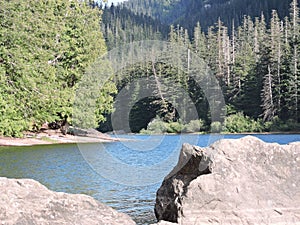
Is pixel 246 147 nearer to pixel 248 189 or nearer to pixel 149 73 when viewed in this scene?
pixel 248 189

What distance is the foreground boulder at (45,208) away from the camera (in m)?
4.85

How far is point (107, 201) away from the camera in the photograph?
1096cm

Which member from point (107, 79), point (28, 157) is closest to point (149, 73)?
point (107, 79)

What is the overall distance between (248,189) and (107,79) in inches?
1242

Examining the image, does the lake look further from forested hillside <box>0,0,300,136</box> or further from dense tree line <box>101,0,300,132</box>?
dense tree line <box>101,0,300,132</box>

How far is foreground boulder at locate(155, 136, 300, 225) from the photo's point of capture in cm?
607

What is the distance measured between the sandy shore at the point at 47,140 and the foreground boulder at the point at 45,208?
23450 millimetres

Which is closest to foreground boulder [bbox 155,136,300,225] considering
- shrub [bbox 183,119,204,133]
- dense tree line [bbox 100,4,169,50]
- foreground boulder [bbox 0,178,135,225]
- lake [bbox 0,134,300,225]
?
foreground boulder [bbox 0,178,135,225]

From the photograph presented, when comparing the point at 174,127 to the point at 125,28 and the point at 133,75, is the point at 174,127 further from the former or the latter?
the point at 125,28

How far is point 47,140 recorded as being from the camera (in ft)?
105

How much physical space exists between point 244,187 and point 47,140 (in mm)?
26857

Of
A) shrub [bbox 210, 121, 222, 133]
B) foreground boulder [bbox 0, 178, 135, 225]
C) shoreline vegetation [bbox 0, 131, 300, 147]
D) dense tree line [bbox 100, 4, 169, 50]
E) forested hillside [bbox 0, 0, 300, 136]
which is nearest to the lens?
foreground boulder [bbox 0, 178, 135, 225]

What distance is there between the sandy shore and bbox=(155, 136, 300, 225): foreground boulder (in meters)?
22.9

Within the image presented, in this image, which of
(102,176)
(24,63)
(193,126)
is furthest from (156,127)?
(102,176)
